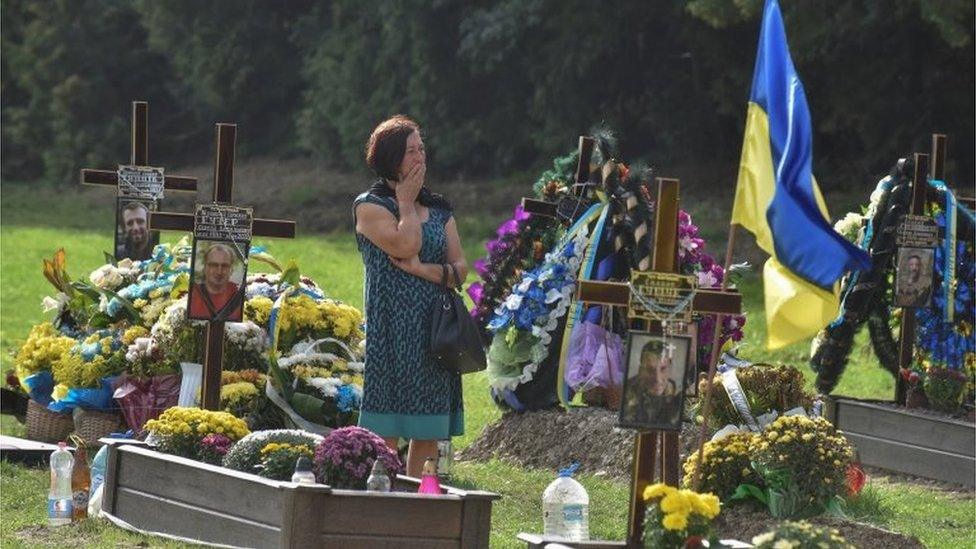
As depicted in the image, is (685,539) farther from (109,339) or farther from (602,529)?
(109,339)

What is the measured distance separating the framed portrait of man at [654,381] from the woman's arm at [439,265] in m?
2.21

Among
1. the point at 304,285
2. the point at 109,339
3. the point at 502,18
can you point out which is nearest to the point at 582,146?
the point at 304,285

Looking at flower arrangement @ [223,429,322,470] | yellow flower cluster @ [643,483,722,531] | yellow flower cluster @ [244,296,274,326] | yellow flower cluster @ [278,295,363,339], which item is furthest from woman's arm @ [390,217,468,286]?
yellow flower cluster @ [643,483,722,531]

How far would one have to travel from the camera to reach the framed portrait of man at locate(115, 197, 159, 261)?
42.1 feet

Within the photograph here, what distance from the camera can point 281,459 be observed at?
8.30 metres

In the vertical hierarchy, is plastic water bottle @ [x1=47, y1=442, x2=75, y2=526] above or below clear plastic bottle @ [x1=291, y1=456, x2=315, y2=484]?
below

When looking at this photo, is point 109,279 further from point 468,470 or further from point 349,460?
point 349,460

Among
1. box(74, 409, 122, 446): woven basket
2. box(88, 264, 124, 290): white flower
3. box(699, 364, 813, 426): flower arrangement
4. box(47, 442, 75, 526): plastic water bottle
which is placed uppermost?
box(88, 264, 124, 290): white flower

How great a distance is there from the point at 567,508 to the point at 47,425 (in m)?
4.83

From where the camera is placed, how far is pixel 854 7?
2711 centimetres

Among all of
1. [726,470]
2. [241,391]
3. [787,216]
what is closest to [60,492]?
[241,391]

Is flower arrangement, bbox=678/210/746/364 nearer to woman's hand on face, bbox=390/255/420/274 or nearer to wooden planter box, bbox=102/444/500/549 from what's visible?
woman's hand on face, bbox=390/255/420/274

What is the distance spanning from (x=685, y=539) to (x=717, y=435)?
302 centimetres

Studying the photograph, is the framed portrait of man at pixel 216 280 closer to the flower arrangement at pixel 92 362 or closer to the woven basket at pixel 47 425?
the flower arrangement at pixel 92 362
